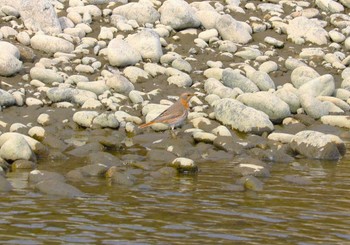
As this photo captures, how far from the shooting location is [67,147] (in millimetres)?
15766

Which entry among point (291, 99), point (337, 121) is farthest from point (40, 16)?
point (337, 121)

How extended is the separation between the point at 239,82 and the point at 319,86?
6.33 feet

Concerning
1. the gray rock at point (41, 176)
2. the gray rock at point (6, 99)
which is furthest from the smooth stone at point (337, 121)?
the gray rock at point (41, 176)

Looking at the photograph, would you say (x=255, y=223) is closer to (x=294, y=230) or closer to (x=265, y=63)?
(x=294, y=230)

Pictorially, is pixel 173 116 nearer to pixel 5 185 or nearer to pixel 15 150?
pixel 15 150

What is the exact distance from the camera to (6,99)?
17828 millimetres

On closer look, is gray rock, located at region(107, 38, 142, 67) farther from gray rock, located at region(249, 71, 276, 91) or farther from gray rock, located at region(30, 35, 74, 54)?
gray rock, located at region(249, 71, 276, 91)

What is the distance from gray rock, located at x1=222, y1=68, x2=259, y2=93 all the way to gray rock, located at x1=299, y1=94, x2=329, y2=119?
4.44 ft

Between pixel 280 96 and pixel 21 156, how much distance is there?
7362 millimetres

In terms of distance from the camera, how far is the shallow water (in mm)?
10070

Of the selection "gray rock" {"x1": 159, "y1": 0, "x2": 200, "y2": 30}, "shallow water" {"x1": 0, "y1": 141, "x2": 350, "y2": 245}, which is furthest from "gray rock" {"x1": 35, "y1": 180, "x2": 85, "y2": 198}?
"gray rock" {"x1": 159, "y1": 0, "x2": 200, "y2": 30}

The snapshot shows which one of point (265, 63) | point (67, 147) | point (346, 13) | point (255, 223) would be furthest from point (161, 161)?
point (346, 13)

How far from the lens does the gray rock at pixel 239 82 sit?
20109 mm

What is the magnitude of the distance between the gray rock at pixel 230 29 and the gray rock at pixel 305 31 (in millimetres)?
1584
